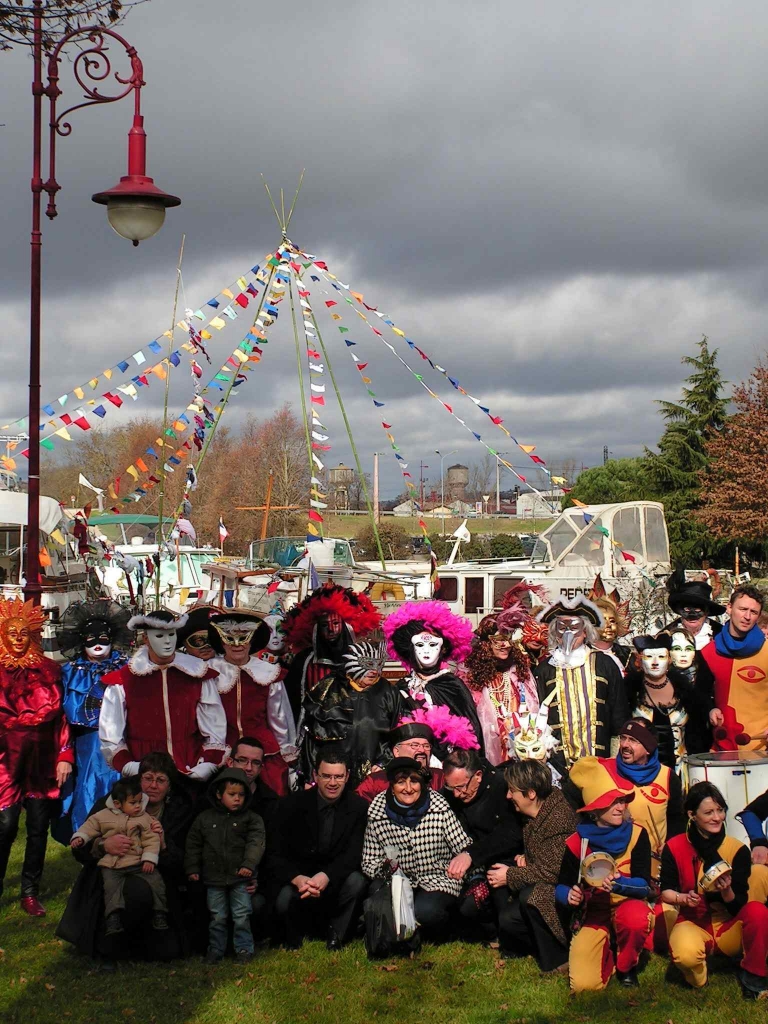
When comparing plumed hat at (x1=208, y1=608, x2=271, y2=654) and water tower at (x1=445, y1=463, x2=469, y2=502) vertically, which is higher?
water tower at (x1=445, y1=463, x2=469, y2=502)

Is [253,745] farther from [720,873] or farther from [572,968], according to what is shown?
[720,873]

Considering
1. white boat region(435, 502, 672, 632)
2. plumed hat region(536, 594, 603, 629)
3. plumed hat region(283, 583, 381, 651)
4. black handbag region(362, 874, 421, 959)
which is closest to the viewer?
black handbag region(362, 874, 421, 959)

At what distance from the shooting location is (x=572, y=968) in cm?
499

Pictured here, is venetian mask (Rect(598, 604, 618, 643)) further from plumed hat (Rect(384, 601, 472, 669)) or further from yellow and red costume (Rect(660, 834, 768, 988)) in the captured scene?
yellow and red costume (Rect(660, 834, 768, 988))

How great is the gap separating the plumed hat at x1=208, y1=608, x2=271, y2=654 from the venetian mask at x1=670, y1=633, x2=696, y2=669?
2396 millimetres

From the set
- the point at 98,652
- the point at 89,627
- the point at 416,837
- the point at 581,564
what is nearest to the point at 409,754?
the point at 416,837

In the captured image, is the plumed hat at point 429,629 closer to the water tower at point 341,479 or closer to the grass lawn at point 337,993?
the grass lawn at point 337,993

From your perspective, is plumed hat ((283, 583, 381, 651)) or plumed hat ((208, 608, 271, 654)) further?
plumed hat ((283, 583, 381, 651))

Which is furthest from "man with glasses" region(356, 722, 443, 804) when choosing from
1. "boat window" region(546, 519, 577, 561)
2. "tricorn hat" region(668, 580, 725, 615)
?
"boat window" region(546, 519, 577, 561)

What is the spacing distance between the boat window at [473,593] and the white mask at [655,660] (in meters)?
9.74

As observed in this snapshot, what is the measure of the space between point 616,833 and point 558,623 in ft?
5.35

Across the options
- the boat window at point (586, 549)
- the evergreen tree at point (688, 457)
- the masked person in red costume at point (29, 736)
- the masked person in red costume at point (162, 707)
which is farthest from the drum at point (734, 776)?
the evergreen tree at point (688, 457)

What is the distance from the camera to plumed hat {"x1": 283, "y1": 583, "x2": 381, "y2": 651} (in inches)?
275

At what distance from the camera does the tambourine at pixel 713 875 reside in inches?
192
